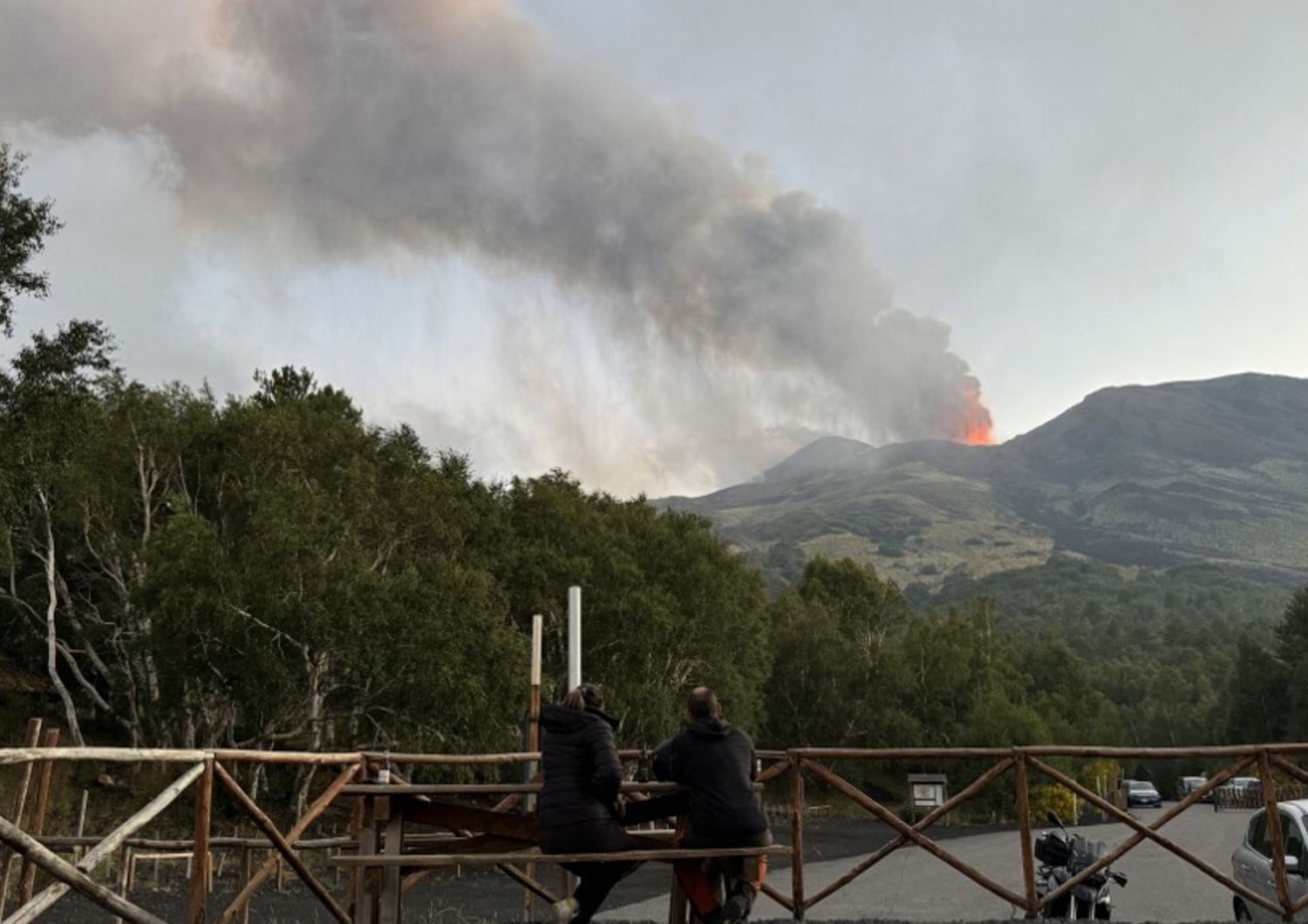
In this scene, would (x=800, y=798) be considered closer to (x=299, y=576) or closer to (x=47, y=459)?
(x=299, y=576)

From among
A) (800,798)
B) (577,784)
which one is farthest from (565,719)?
(800,798)

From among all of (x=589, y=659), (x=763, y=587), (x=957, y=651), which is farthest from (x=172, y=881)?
(x=957, y=651)

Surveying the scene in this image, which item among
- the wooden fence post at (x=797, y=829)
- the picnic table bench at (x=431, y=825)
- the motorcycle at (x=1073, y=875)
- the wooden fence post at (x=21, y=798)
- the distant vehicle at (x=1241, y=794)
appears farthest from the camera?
the distant vehicle at (x=1241, y=794)

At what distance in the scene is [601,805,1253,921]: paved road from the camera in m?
15.1

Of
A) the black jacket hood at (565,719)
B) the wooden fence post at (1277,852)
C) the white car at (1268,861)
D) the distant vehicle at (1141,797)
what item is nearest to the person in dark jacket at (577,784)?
the black jacket hood at (565,719)

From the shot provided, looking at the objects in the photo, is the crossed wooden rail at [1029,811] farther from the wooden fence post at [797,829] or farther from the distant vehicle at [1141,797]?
the distant vehicle at [1141,797]

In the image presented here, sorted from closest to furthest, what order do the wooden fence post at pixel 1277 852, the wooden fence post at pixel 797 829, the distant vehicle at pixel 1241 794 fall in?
1. the wooden fence post at pixel 1277 852
2. the wooden fence post at pixel 797 829
3. the distant vehicle at pixel 1241 794

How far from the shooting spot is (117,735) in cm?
3756

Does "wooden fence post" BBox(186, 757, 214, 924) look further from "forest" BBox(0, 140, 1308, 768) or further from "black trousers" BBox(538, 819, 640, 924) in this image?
"forest" BBox(0, 140, 1308, 768)

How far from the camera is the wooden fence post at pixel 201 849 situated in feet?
22.4

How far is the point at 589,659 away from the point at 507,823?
3711 cm

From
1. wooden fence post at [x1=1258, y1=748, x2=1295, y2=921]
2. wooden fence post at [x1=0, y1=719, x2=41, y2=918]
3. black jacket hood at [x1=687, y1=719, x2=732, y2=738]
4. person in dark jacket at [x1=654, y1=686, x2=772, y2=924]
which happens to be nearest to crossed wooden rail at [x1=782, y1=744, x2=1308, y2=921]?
wooden fence post at [x1=1258, y1=748, x2=1295, y2=921]

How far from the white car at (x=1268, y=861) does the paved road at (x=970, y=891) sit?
2.22 metres

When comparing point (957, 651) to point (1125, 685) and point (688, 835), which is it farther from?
point (688, 835)
